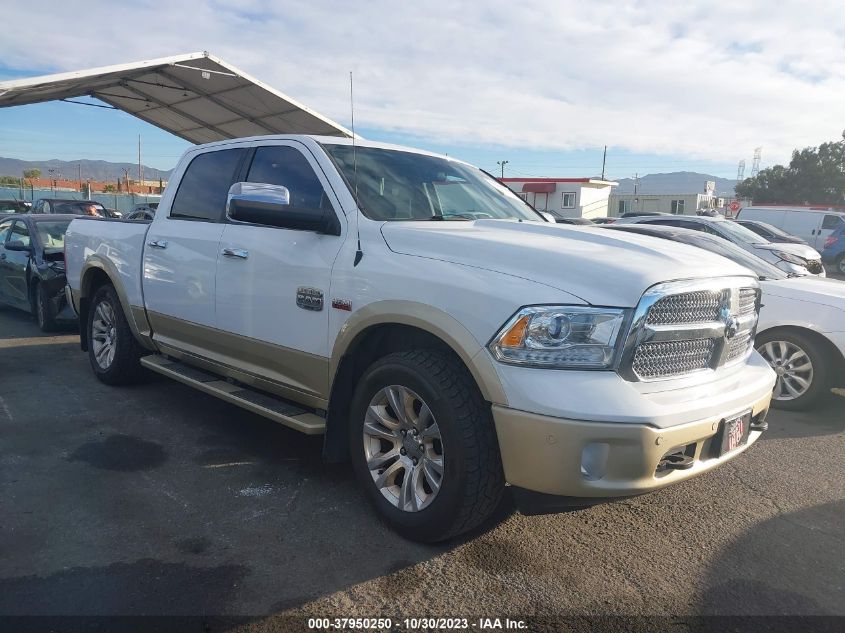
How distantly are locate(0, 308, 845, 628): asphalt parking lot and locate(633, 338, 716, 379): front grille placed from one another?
94 centimetres

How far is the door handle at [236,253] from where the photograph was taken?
412cm

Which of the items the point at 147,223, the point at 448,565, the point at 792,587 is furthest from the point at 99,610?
the point at 147,223

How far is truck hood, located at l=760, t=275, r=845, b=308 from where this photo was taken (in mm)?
5680

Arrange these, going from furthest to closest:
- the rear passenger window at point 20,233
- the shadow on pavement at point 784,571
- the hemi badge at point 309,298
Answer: the rear passenger window at point 20,233 < the hemi badge at point 309,298 < the shadow on pavement at point 784,571

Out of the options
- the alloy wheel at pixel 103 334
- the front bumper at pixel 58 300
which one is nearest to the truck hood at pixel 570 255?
the alloy wheel at pixel 103 334

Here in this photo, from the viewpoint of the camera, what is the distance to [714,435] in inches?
→ 115

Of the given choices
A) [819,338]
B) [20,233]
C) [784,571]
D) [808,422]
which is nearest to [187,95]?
[20,233]

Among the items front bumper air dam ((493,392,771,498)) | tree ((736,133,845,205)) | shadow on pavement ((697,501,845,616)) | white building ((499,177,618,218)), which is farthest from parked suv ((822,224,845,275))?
tree ((736,133,845,205))

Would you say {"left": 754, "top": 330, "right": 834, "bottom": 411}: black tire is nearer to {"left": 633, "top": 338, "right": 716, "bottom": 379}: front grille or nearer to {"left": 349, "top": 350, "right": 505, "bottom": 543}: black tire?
{"left": 633, "top": 338, "right": 716, "bottom": 379}: front grille

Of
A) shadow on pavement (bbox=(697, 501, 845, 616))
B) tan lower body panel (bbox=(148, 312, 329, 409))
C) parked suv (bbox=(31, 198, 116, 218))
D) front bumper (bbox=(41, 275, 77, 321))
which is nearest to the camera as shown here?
shadow on pavement (bbox=(697, 501, 845, 616))

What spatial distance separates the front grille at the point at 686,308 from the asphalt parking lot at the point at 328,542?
116 cm

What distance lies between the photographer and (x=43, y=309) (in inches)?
328

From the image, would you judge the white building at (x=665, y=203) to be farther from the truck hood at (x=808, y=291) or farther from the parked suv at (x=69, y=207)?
the truck hood at (x=808, y=291)

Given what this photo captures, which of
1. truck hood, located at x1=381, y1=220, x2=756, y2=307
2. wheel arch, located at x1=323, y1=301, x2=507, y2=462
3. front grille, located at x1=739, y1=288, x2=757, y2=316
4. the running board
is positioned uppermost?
truck hood, located at x1=381, y1=220, x2=756, y2=307
